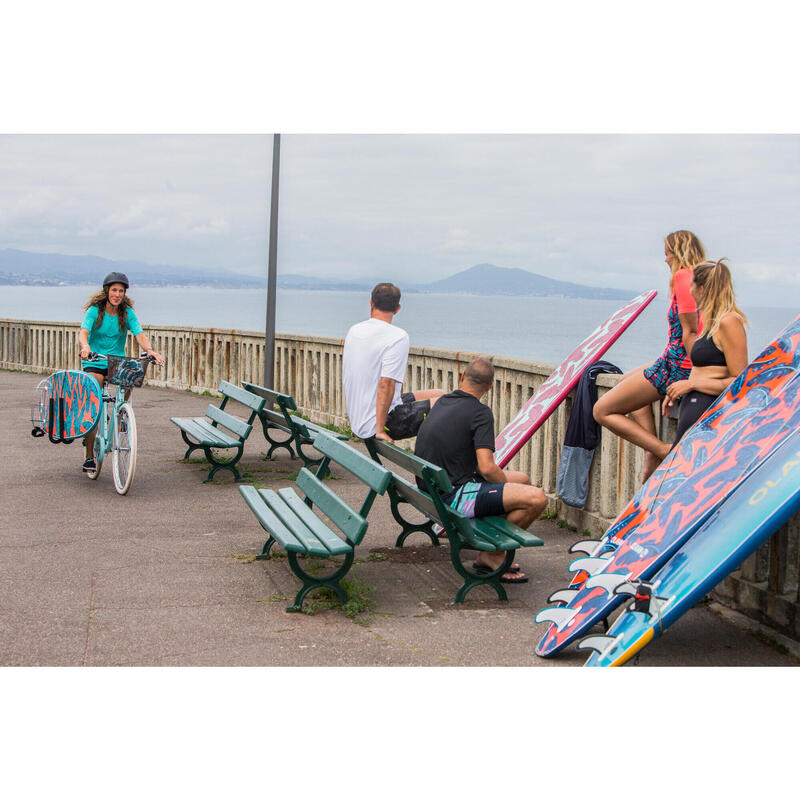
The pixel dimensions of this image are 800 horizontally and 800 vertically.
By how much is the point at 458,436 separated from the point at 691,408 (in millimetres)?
1439

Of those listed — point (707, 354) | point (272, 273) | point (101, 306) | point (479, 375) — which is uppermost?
point (272, 273)

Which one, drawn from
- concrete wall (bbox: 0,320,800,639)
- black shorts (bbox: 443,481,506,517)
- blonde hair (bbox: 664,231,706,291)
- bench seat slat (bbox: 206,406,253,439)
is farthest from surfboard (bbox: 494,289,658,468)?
bench seat slat (bbox: 206,406,253,439)

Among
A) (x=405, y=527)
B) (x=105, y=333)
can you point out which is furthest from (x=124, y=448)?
(x=405, y=527)

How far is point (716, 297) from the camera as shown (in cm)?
616

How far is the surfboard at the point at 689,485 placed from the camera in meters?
5.19

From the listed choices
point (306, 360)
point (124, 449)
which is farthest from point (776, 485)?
point (306, 360)

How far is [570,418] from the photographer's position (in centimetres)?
760

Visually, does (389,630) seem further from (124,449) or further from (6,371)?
(6,371)

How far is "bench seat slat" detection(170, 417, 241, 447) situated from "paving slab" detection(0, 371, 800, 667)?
634 millimetres

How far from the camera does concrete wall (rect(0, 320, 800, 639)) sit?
5457mm

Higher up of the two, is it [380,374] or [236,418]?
[380,374]

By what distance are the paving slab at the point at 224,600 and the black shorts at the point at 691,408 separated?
111cm

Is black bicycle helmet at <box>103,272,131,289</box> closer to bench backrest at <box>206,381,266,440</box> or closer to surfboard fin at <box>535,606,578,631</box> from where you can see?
→ bench backrest at <box>206,381,266,440</box>

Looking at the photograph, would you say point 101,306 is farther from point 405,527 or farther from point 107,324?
point 405,527
